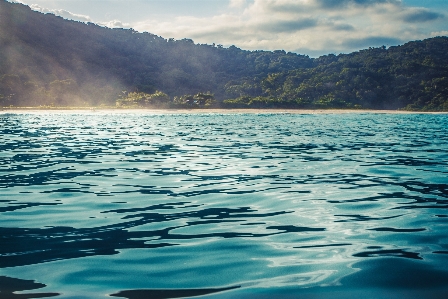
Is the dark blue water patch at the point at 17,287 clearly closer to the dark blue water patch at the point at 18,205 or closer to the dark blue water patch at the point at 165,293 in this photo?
the dark blue water patch at the point at 165,293

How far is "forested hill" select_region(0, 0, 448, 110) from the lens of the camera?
181 ft

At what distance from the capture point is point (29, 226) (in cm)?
444

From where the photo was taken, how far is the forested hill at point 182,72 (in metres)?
55.2

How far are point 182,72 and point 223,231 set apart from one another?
264ft

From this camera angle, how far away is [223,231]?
424cm

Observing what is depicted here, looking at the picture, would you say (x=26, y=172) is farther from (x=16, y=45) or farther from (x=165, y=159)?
(x=16, y=45)

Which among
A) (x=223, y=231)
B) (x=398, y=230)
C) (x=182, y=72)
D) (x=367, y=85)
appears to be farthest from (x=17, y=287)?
(x=182, y=72)

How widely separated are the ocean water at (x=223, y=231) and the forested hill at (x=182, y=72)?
4295 centimetres

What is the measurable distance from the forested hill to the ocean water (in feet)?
141

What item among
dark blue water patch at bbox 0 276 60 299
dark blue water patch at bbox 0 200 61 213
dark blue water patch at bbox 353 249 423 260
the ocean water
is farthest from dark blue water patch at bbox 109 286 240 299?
dark blue water patch at bbox 0 200 61 213

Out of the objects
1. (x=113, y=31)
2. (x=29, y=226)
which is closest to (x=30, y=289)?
(x=29, y=226)

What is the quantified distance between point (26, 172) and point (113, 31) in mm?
106646

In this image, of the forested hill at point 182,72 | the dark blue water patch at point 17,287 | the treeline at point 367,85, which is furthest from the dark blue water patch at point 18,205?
the treeline at point 367,85

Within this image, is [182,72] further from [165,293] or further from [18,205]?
[165,293]
